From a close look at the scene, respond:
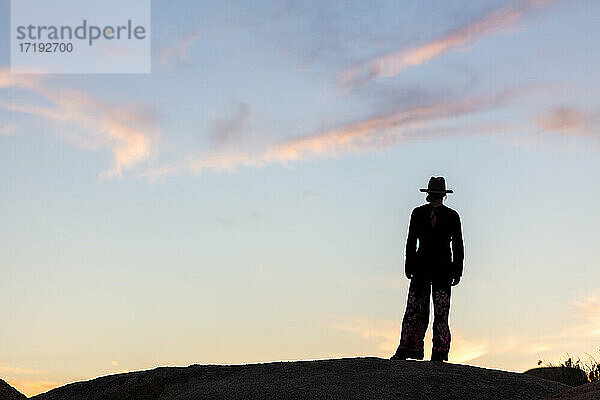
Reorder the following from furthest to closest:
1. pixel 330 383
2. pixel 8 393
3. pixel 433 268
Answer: pixel 8 393, pixel 433 268, pixel 330 383

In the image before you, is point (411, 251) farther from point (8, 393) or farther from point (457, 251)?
point (8, 393)

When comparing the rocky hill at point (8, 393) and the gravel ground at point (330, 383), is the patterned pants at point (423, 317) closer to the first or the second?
the gravel ground at point (330, 383)

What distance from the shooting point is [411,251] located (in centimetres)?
1161

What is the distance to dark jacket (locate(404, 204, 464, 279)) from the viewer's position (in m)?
11.5

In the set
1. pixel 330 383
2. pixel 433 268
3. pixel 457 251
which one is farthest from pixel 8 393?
pixel 457 251

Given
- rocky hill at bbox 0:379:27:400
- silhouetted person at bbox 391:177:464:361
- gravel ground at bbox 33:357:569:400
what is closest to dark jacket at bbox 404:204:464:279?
silhouetted person at bbox 391:177:464:361

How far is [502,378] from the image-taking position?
9.96 meters

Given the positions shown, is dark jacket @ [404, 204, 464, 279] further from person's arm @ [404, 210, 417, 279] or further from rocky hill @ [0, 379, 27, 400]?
rocky hill @ [0, 379, 27, 400]

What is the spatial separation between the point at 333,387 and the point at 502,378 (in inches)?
82.5

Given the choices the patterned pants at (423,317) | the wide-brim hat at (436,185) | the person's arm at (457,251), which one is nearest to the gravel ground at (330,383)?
the patterned pants at (423,317)

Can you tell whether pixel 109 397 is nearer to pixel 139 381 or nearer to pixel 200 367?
pixel 139 381

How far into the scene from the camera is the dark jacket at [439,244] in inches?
452

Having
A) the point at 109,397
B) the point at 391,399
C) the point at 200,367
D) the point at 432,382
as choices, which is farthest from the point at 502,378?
the point at 109,397

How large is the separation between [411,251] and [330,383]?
2857 mm
